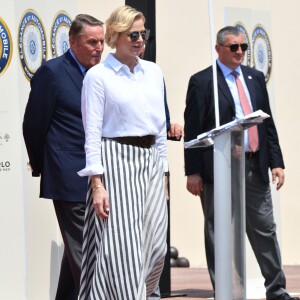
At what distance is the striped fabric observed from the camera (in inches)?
243

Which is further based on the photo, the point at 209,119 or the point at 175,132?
the point at 209,119

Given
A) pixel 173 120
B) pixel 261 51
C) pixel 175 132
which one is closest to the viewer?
pixel 175 132

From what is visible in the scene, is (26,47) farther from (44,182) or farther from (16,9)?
(44,182)

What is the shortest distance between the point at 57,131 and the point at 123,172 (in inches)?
48.2

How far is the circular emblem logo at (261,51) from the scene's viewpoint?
10.2 m

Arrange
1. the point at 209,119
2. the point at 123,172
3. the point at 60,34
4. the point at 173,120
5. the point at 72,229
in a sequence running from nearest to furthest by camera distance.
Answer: the point at 123,172
the point at 72,229
the point at 60,34
the point at 209,119
the point at 173,120

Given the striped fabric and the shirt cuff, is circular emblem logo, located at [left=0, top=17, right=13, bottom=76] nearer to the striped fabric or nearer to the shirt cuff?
the striped fabric

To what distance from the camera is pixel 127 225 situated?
6.18 meters

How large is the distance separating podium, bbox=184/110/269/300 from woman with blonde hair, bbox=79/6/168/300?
660 mm

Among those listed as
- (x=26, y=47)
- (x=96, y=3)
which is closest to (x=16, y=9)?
(x=26, y=47)

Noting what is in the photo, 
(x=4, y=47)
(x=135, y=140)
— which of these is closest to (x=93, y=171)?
(x=135, y=140)

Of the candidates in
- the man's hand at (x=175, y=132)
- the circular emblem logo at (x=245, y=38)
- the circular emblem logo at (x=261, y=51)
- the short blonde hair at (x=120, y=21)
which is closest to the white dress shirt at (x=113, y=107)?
the short blonde hair at (x=120, y=21)

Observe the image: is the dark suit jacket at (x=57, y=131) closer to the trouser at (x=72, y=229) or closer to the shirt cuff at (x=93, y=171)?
the trouser at (x=72, y=229)

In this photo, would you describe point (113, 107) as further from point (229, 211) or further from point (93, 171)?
point (229, 211)
